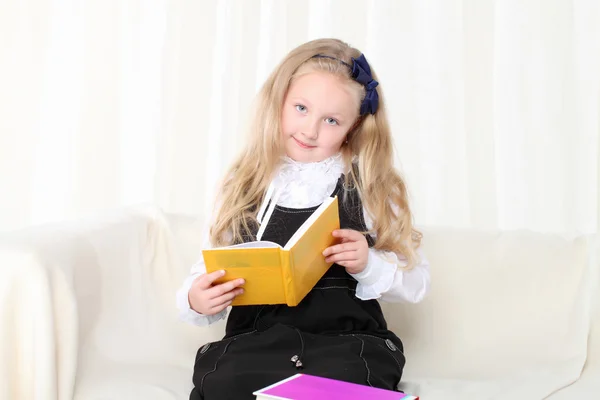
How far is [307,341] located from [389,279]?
261 mm

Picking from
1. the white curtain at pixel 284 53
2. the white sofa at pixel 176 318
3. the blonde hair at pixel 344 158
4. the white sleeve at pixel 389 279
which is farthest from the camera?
the white curtain at pixel 284 53

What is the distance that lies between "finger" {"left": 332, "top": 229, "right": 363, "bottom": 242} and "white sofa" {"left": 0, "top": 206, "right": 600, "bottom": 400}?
0.42 metres

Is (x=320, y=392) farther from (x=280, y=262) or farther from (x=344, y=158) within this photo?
(x=344, y=158)

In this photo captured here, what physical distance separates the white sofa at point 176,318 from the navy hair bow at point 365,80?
0.55 meters

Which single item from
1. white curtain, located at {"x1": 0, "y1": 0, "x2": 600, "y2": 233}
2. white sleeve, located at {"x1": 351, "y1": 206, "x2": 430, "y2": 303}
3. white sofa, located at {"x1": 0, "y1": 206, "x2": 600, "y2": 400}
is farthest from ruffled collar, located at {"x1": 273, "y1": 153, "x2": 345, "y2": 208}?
white curtain, located at {"x1": 0, "y1": 0, "x2": 600, "y2": 233}

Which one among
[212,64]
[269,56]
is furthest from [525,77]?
[212,64]

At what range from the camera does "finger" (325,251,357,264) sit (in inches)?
66.5

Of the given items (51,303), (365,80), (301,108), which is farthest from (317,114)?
(51,303)

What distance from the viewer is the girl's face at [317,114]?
72.4 inches

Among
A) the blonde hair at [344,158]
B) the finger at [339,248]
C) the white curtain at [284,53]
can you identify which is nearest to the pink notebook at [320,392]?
the finger at [339,248]

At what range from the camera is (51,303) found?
1704 mm

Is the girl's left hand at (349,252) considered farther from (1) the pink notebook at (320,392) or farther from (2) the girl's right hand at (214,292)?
(1) the pink notebook at (320,392)

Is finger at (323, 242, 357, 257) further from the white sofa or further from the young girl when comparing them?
the white sofa

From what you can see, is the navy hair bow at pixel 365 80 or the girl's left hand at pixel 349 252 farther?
the navy hair bow at pixel 365 80
